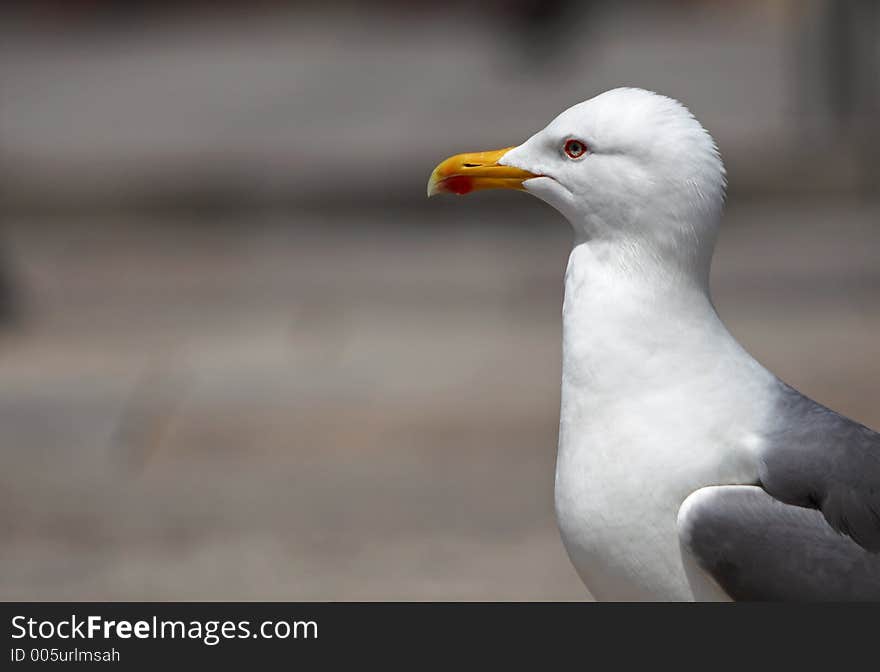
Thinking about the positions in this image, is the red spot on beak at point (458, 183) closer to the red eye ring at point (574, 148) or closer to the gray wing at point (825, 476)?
the red eye ring at point (574, 148)

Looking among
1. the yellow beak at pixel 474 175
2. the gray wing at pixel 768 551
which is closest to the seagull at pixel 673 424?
the gray wing at pixel 768 551

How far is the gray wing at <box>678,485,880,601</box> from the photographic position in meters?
3.06

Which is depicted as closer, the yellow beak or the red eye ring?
the red eye ring

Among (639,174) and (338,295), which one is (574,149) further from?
(338,295)

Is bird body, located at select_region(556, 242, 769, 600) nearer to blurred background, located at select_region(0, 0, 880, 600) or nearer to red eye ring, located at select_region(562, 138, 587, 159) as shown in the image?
red eye ring, located at select_region(562, 138, 587, 159)

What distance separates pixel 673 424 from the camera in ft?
10.3

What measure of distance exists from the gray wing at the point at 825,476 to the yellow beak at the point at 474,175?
758mm

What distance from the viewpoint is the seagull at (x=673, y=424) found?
310cm

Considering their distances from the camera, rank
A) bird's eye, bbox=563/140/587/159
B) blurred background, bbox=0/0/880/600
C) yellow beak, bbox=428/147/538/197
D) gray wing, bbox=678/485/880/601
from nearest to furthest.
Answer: gray wing, bbox=678/485/880/601 < bird's eye, bbox=563/140/587/159 < yellow beak, bbox=428/147/538/197 < blurred background, bbox=0/0/880/600

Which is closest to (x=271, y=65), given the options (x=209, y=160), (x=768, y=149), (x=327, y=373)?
(x=209, y=160)

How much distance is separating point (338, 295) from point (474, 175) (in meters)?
7.79

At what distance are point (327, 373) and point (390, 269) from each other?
2932 mm

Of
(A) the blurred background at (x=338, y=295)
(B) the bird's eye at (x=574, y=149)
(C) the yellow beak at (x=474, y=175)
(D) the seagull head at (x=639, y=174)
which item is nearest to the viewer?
(D) the seagull head at (x=639, y=174)

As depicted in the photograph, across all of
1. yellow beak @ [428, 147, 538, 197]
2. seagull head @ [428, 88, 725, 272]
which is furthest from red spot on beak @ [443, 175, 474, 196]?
seagull head @ [428, 88, 725, 272]
